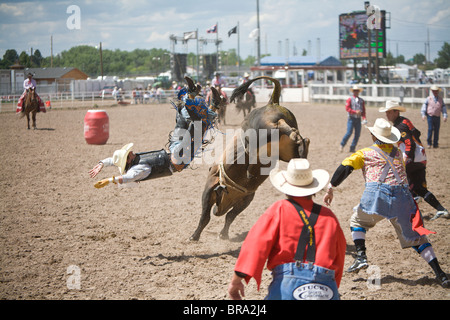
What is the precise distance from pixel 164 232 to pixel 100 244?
941 millimetres

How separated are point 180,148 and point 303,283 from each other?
10.7 feet

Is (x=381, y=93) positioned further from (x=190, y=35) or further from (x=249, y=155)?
(x=190, y=35)

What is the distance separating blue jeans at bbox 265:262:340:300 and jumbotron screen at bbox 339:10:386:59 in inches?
1524

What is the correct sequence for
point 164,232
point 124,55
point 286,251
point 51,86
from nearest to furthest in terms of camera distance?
point 286,251 < point 164,232 < point 51,86 < point 124,55

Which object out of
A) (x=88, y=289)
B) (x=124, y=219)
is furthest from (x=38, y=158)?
(x=88, y=289)

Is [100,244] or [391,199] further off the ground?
[391,199]

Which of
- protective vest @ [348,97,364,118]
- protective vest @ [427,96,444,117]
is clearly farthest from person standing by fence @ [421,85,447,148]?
protective vest @ [348,97,364,118]

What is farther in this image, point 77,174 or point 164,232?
point 77,174

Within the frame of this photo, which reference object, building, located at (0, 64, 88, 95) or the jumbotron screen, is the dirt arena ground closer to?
building, located at (0, 64, 88, 95)

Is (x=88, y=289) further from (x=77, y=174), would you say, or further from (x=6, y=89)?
(x=6, y=89)

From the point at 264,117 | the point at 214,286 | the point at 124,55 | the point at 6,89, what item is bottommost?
the point at 214,286

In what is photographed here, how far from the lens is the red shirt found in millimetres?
2838

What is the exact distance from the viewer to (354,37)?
3975 centimetres

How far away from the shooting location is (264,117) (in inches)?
205
